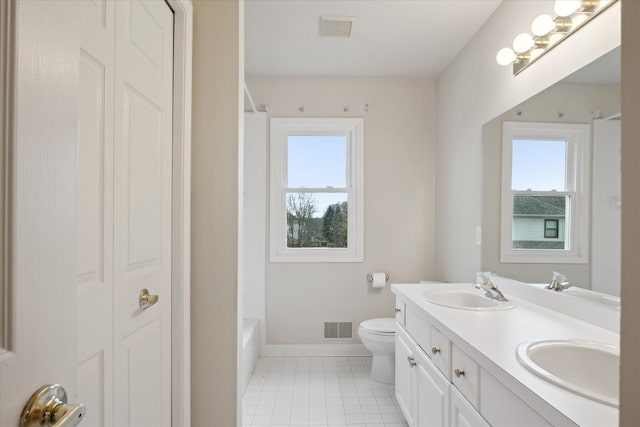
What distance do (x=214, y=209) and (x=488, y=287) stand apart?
1494 mm

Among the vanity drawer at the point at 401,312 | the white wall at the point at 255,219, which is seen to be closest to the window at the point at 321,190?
the white wall at the point at 255,219

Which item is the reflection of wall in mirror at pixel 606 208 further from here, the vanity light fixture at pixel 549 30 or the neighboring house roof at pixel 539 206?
the vanity light fixture at pixel 549 30

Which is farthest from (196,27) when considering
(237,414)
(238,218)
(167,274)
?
(237,414)

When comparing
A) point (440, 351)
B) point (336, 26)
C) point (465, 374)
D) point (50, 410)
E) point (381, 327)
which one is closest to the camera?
point (50, 410)

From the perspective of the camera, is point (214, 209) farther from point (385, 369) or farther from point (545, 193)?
point (385, 369)

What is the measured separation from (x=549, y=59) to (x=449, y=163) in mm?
1269

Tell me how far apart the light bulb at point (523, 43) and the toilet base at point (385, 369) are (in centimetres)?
212

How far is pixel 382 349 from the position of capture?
2.68 m

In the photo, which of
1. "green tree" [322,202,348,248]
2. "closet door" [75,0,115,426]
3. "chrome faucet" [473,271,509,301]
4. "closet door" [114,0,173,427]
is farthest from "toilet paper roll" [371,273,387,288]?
"closet door" [75,0,115,426]

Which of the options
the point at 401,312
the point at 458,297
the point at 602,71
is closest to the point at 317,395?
the point at 401,312

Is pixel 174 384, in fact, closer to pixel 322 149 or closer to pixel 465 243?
pixel 465 243

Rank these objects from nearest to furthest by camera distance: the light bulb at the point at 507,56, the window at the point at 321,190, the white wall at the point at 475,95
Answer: the white wall at the point at 475,95 < the light bulb at the point at 507,56 < the window at the point at 321,190

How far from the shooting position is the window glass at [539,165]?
1.68 metres

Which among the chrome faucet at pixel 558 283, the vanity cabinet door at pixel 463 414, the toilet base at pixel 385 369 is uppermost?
the chrome faucet at pixel 558 283
